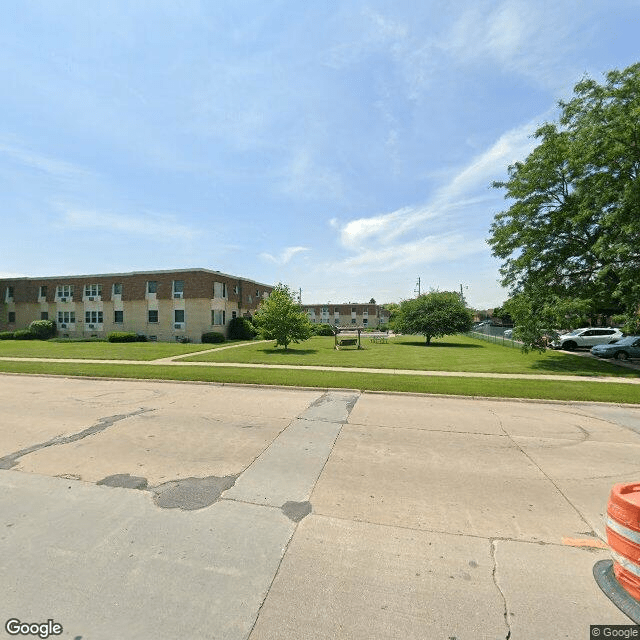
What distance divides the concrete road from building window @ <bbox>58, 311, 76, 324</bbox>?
37433 mm

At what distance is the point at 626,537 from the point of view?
2.75 metres

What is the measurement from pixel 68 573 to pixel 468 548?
372 cm

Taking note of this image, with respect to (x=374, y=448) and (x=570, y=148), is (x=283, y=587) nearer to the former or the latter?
(x=374, y=448)

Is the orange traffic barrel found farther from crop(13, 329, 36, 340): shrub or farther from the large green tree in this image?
crop(13, 329, 36, 340): shrub

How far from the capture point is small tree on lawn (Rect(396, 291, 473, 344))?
31531 mm

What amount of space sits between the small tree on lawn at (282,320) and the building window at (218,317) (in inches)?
441

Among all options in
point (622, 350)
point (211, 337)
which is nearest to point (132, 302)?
point (211, 337)

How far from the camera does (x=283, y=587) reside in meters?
2.81

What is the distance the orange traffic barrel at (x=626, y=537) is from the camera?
2.66m

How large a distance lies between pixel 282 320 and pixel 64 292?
30219 millimetres

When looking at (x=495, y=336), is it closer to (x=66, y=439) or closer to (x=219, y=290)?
(x=219, y=290)

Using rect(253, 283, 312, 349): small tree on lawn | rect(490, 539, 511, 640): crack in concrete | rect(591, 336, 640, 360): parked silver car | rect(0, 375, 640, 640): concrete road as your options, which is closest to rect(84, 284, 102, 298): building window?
rect(253, 283, 312, 349): small tree on lawn

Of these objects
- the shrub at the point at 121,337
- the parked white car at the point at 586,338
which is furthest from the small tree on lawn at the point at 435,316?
the shrub at the point at 121,337

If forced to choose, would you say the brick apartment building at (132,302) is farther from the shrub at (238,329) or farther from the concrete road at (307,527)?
the concrete road at (307,527)
